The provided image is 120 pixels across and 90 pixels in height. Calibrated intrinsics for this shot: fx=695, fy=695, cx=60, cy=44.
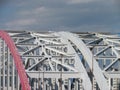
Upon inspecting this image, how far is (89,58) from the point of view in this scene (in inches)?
2515

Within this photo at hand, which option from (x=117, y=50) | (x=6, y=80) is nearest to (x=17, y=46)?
(x=6, y=80)

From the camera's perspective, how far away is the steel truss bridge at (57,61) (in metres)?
62.7

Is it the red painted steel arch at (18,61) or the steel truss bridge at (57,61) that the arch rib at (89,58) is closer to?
the steel truss bridge at (57,61)

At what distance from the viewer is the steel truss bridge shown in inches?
2469

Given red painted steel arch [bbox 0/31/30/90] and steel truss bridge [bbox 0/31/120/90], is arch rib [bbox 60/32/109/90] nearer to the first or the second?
steel truss bridge [bbox 0/31/120/90]

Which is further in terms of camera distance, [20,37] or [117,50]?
[20,37]

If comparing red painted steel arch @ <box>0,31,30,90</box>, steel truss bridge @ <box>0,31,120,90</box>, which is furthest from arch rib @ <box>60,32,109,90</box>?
red painted steel arch @ <box>0,31,30,90</box>

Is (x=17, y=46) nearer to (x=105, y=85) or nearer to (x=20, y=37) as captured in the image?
(x=20, y=37)

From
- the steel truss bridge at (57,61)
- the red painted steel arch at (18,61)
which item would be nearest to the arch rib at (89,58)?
the steel truss bridge at (57,61)

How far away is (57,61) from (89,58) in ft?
11.9

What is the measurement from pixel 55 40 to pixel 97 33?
6198 mm

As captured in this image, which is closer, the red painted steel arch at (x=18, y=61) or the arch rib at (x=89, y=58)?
the arch rib at (x=89, y=58)

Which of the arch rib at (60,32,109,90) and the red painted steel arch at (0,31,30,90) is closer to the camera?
the arch rib at (60,32,109,90)

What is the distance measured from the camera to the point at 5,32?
7281 centimetres
